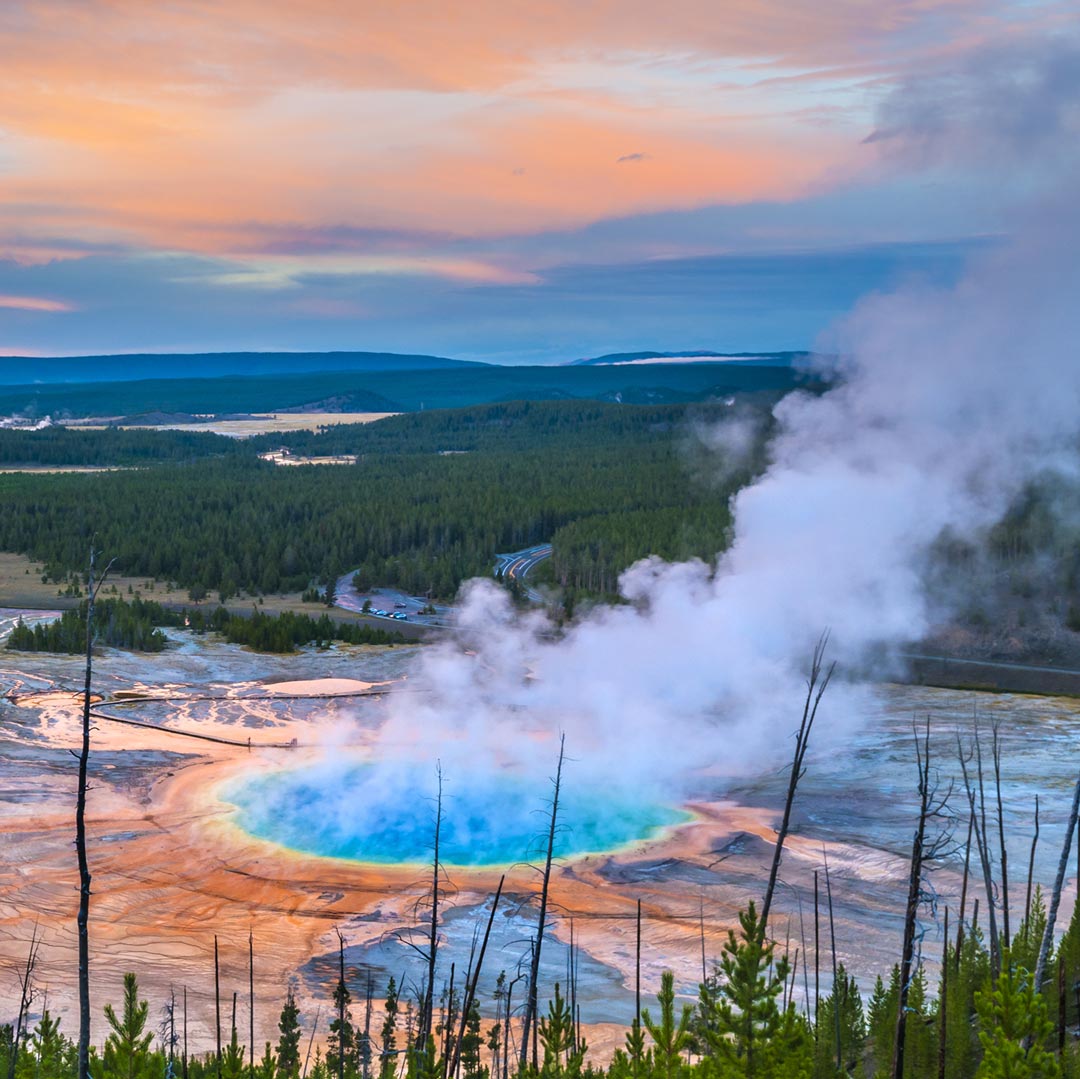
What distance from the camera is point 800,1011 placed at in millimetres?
29078

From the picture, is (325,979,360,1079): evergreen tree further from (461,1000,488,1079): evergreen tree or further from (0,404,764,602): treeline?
(0,404,764,602): treeline

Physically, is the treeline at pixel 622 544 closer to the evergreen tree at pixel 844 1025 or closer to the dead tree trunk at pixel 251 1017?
the evergreen tree at pixel 844 1025

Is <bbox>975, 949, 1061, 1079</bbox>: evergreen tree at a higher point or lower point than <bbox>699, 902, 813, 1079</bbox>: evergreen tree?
higher

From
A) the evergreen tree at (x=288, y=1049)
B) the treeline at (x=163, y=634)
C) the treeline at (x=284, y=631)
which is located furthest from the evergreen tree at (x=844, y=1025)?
the treeline at (x=284, y=631)

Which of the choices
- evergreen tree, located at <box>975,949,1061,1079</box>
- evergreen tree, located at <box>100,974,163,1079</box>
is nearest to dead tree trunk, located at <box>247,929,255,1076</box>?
evergreen tree, located at <box>100,974,163,1079</box>

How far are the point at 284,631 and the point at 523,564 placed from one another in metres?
40.4

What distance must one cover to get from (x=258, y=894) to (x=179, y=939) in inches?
123

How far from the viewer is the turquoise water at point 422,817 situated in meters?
38.8

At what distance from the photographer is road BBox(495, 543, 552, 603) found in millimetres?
98225

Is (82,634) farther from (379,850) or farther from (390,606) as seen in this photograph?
(379,850)

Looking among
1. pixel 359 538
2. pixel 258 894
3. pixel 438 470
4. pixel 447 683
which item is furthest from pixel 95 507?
pixel 258 894

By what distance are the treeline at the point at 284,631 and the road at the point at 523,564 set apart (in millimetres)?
17476

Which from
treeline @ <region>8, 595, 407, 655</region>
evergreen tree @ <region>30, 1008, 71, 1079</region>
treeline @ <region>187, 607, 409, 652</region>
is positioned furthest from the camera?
treeline @ <region>187, 607, 409, 652</region>

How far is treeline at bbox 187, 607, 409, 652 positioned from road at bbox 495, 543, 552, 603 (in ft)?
57.3
